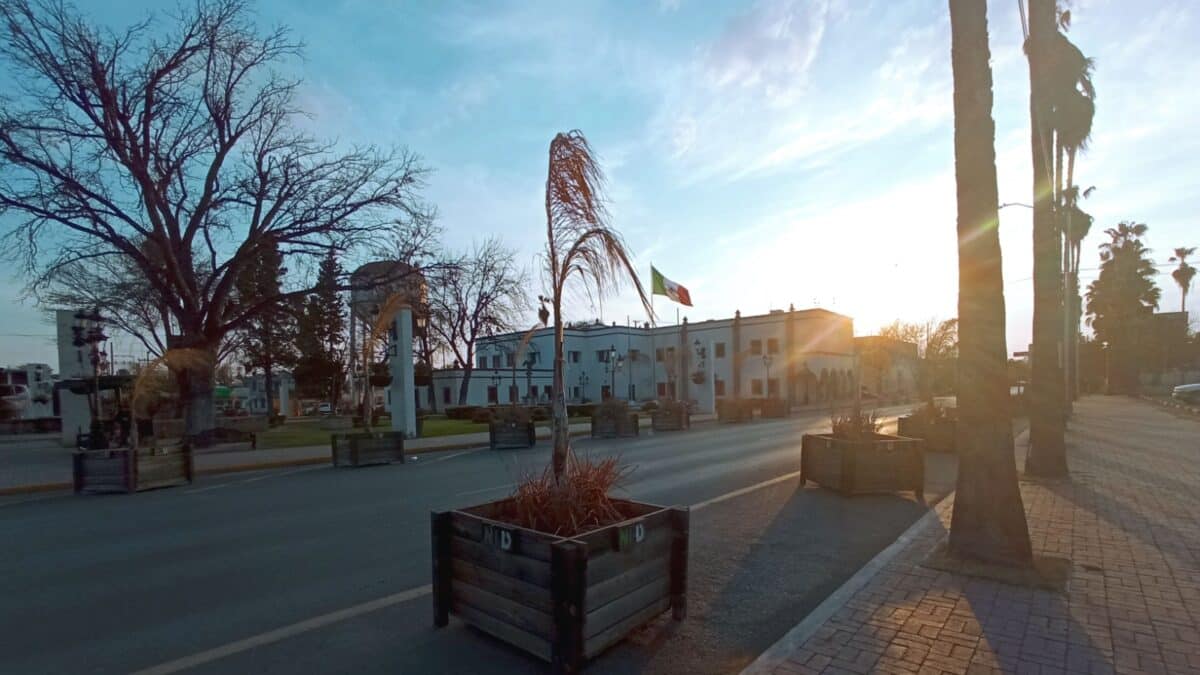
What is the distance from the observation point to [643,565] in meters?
4.02

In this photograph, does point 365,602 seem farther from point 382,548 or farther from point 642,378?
point 642,378

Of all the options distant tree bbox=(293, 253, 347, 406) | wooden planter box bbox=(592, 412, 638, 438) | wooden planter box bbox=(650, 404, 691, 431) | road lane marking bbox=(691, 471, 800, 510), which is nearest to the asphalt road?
road lane marking bbox=(691, 471, 800, 510)

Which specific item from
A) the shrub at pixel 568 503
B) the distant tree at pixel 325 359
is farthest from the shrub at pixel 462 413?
the shrub at pixel 568 503

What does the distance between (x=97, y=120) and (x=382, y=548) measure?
1881cm

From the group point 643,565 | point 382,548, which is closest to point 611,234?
point 643,565

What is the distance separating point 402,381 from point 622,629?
18.7 metres

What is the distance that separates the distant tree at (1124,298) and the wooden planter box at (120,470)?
60.4 meters

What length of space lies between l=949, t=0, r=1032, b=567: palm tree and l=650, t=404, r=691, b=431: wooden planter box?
19.8m

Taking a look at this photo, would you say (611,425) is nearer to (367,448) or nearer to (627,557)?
(367,448)

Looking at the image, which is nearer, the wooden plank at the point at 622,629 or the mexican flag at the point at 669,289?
the wooden plank at the point at 622,629

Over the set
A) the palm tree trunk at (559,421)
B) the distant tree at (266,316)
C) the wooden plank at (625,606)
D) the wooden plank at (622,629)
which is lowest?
the wooden plank at (622,629)

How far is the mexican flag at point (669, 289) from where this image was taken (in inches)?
879

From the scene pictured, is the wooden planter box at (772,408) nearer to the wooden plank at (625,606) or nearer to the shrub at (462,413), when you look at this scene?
the shrub at (462,413)

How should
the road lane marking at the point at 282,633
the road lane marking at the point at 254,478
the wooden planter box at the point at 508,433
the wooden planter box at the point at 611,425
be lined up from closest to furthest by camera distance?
1. the road lane marking at the point at 282,633
2. the road lane marking at the point at 254,478
3. the wooden planter box at the point at 508,433
4. the wooden planter box at the point at 611,425
